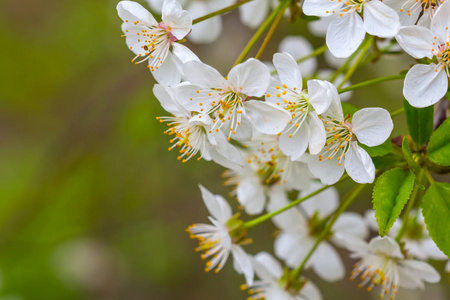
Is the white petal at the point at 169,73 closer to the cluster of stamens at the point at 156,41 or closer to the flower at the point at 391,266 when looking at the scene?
the cluster of stamens at the point at 156,41

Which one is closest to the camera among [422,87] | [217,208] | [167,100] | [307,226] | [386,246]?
[422,87]

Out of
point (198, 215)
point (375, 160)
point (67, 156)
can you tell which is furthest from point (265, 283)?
point (198, 215)

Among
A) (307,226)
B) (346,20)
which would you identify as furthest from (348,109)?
(307,226)

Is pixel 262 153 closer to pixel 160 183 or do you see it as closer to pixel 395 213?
pixel 395 213

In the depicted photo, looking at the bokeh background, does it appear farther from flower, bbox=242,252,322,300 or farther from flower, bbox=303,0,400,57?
flower, bbox=303,0,400,57

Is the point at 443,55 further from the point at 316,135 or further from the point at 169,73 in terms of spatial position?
the point at 169,73

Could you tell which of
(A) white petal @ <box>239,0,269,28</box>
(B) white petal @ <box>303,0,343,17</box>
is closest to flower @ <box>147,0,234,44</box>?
(A) white petal @ <box>239,0,269,28</box>

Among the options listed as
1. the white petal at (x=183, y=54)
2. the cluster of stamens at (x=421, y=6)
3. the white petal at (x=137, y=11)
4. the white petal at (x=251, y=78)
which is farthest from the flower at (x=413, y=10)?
the white petal at (x=137, y=11)
